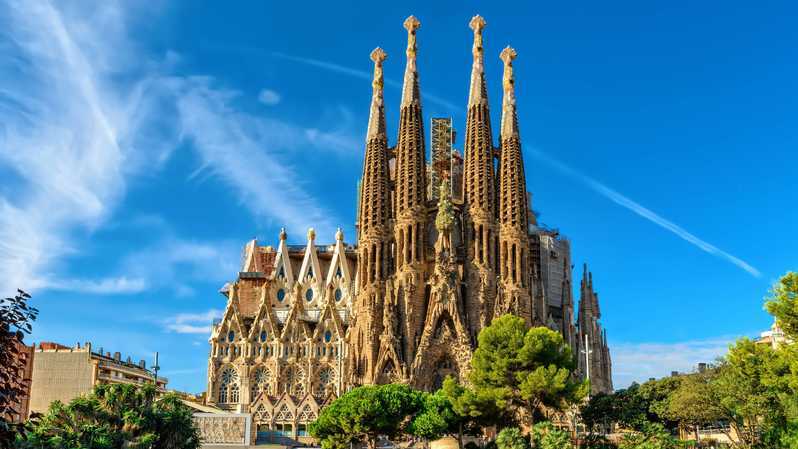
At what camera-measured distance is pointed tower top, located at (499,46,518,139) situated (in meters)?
65.6

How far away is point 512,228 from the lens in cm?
6206

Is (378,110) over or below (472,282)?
over

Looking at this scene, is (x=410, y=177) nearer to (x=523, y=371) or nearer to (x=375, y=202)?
(x=375, y=202)

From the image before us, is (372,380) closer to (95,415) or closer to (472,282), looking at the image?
(472,282)

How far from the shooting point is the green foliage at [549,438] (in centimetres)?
3462

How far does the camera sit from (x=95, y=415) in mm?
27266

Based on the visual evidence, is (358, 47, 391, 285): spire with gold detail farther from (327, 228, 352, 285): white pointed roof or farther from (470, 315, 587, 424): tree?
(470, 315, 587, 424): tree

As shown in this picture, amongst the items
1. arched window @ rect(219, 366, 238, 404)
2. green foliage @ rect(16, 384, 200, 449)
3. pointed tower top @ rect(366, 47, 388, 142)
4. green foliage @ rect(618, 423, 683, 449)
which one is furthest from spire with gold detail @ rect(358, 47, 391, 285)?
green foliage @ rect(16, 384, 200, 449)

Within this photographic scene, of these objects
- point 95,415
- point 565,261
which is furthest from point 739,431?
point 565,261

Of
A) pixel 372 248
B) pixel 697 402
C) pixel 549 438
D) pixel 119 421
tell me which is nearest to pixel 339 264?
pixel 372 248

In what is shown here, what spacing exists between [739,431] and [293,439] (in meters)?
32.8

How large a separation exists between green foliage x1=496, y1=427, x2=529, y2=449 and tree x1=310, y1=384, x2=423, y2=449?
5789 millimetres

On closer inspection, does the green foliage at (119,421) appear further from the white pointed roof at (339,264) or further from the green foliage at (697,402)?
the white pointed roof at (339,264)

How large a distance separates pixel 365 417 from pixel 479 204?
2701cm
